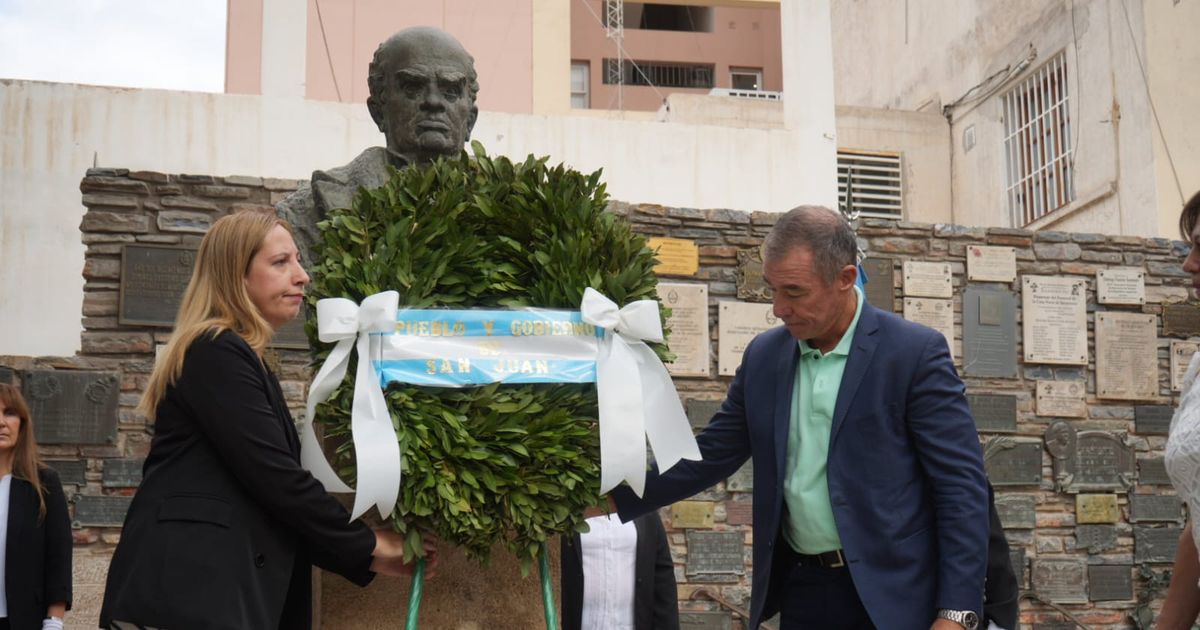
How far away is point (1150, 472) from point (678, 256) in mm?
3789

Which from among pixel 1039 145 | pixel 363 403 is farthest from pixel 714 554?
pixel 1039 145

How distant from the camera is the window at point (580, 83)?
26109 mm

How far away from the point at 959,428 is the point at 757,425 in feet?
1.62

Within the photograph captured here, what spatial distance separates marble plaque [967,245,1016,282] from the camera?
9.08 m

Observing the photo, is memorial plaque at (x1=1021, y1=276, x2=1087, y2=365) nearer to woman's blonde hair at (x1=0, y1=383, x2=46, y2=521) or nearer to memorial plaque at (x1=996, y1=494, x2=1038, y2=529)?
memorial plaque at (x1=996, y1=494, x2=1038, y2=529)

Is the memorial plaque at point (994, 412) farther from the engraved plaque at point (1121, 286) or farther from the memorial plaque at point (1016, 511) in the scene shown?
the engraved plaque at point (1121, 286)

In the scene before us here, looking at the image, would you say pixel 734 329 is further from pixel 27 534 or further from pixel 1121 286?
pixel 27 534

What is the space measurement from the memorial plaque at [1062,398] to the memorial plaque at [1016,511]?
640 millimetres

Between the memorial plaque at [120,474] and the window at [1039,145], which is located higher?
the window at [1039,145]

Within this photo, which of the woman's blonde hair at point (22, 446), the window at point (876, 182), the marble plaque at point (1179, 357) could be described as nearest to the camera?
the woman's blonde hair at point (22, 446)

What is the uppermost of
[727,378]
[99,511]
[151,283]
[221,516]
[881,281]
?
[881,281]

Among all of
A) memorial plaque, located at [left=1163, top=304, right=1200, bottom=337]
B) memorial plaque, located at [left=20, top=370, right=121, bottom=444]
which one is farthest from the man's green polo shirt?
memorial plaque, located at [left=1163, top=304, right=1200, bottom=337]

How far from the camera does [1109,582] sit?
29.6ft

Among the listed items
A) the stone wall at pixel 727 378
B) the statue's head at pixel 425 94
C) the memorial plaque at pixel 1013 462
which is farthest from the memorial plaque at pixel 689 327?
the statue's head at pixel 425 94
